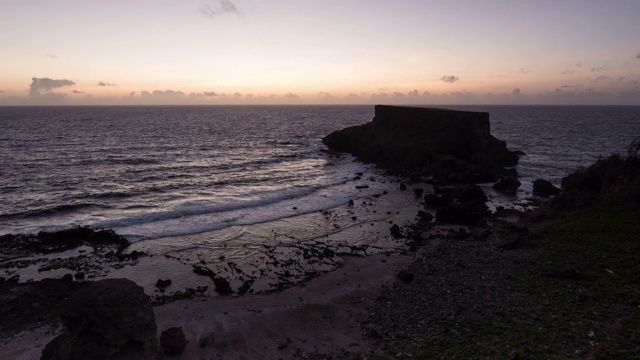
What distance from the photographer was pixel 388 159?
60.0 m

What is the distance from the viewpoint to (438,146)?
5472cm

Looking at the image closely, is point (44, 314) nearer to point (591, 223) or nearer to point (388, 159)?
point (591, 223)

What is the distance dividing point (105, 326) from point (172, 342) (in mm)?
3734

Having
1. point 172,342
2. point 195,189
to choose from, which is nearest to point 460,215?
point 172,342

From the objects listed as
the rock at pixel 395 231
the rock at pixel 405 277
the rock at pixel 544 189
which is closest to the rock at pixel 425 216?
the rock at pixel 395 231

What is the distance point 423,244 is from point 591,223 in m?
9.69

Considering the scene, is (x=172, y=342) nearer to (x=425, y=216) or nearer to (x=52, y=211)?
(x=425, y=216)

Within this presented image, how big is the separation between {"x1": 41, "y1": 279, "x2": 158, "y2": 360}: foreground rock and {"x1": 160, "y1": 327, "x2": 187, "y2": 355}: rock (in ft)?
7.65

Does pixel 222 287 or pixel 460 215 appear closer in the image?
pixel 222 287

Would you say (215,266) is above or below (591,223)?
below

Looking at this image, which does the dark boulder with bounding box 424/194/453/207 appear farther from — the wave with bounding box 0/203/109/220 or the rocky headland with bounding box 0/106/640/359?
the wave with bounding box 0/203/109/220

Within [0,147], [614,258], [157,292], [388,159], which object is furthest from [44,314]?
[0,147]

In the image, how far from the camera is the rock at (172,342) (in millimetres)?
15203

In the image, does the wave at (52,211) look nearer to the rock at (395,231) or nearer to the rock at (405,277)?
the rock at (395,231)
